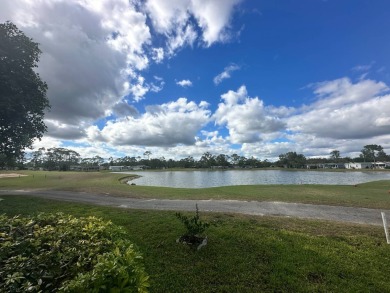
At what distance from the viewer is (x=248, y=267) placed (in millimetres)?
5051

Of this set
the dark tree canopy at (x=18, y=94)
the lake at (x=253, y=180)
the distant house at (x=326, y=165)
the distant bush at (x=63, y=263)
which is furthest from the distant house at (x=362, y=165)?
the distant bush at (x=63, y=263)

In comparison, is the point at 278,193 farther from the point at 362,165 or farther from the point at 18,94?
the point at 362,165

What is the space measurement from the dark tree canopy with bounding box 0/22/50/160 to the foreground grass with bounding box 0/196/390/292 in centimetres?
1269

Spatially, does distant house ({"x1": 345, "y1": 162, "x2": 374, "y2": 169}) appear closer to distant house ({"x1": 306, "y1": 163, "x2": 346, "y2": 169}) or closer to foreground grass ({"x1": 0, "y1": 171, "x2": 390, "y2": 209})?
distant house ({"x1": 306, "y1": 163, "x2": 346, "y2": 169})

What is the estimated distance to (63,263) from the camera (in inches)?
84.0

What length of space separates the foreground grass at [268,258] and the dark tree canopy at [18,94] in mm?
12688

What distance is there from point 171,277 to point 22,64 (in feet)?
57.5

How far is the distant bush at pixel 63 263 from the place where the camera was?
1.77 meters

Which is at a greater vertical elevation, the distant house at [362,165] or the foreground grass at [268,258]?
the distant house at [362,165]

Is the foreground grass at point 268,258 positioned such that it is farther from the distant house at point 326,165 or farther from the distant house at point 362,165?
the distant house at point 326,165

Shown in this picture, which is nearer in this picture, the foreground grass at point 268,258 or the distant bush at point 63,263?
the distant bush at point 63,263

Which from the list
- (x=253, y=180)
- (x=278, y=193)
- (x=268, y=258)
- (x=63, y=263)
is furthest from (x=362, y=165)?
(x=63, y=263)

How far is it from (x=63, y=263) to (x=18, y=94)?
55.6ft

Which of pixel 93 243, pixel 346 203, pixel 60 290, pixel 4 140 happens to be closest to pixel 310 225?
pixel 346 203
